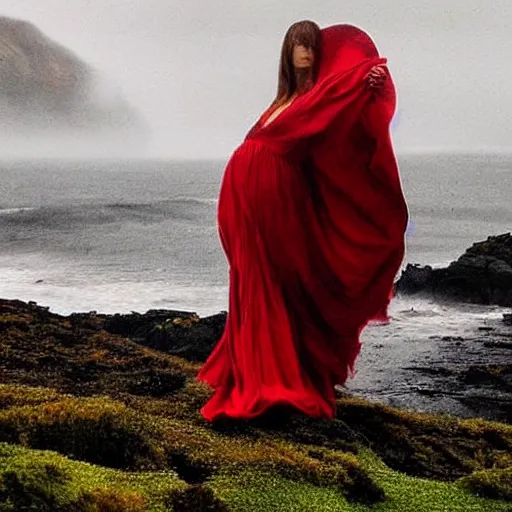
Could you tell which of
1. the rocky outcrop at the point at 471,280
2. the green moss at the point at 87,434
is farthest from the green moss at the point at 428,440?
the rocky outcrop at the point at 471,280

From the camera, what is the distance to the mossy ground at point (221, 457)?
4.13 meters

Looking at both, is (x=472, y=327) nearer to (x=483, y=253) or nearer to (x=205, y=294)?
(x=483, y=253)

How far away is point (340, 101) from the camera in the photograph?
19.0ft

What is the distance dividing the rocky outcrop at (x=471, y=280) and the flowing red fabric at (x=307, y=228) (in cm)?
1862

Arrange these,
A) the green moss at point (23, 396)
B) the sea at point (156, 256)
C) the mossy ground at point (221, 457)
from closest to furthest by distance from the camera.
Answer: the mossy ground at point (221, 457)
the green moss at point (23, 396)
the sea at point (156, 256)

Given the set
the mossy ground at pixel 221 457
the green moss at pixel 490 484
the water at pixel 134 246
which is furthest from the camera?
the water at pixel 134 246

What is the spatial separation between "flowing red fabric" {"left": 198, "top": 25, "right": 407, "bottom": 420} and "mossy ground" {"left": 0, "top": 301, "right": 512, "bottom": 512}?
36 centimetres

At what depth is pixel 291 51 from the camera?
19.5 ft

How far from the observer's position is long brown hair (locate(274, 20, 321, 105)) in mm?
5922

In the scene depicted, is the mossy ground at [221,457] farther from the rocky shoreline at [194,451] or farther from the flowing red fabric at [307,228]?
the flowing red fabric at [307,228]

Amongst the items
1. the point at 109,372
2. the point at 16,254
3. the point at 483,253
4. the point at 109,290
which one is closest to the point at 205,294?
the point at 109,290

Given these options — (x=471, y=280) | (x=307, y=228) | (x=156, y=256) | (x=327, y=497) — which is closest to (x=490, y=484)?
(x=327, y=497)

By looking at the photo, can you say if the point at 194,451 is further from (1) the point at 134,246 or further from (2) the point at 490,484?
(1) the point at 134,246

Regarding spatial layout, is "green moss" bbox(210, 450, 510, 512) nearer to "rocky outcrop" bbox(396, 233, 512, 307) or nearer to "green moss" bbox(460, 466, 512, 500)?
"green moss" bbox(460, 466, 512, 500)
